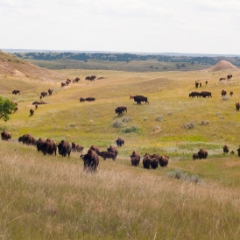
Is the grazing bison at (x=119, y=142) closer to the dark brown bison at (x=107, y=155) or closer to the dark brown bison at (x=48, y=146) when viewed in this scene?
the dark brown bison at (x=107, y=155)

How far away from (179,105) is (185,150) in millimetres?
18621

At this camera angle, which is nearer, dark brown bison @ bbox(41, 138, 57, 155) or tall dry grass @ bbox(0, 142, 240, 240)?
tall dry grass @ bbox(0, 142, 240, 240)

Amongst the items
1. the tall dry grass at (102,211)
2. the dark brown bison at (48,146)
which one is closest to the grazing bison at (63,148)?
the dark brown bison at (48,146)

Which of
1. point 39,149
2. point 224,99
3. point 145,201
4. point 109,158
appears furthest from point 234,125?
point 145,201

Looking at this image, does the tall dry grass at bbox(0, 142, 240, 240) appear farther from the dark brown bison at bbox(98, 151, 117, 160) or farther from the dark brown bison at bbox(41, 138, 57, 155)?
the dark brown bison at bbox(98, 151, 117, 160)

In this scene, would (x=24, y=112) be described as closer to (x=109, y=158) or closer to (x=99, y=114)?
(x=99, y=114)

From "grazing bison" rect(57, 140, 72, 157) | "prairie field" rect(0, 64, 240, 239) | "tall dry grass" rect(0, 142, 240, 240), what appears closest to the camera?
"tall dry grass" rect(0, 142, 240, 240)

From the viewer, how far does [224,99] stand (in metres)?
55.6

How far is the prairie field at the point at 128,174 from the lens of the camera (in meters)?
5.56

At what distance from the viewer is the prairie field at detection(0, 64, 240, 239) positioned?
18.2ft

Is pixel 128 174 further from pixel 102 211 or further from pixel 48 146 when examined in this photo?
pixel 48 146

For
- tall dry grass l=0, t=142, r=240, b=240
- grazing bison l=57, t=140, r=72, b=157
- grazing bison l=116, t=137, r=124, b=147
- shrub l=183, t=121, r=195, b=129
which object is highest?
tall dry grass l=0, t=142, r=240, b=240

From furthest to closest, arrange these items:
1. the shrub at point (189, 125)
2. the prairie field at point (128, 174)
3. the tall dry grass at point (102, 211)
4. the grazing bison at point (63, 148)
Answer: the shrub at point (189, 125), the grazing bison at point (63, 148), the prairie field at point (128, 174), the tall dry grass at point (102, 211)

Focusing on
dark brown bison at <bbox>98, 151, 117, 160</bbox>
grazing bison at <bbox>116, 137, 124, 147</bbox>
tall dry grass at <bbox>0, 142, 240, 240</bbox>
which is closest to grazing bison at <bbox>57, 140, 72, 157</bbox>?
dark brown bison at <bbox>98, 151, 117, 160</bbox>
